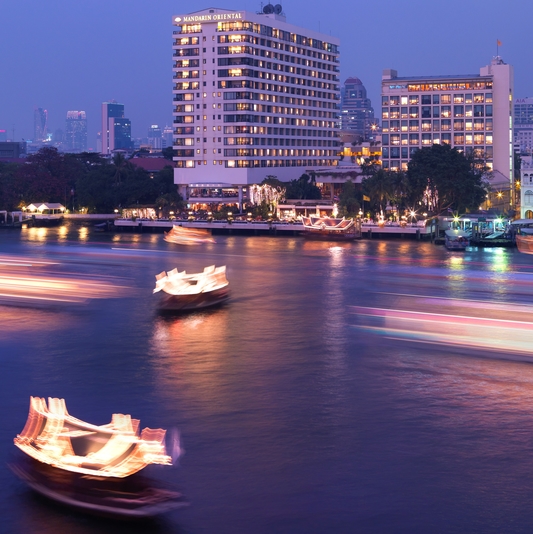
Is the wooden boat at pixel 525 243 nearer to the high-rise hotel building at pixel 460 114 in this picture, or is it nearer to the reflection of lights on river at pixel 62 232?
the reflection of lights on river at pixel 62 232

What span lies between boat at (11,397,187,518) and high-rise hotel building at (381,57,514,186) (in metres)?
108

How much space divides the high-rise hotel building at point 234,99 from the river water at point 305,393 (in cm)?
6553

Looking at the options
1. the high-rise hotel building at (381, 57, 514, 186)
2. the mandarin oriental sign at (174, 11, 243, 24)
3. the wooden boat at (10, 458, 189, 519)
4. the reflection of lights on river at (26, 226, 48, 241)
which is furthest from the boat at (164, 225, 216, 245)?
the wooden boat at (10, 458, 189, 519)

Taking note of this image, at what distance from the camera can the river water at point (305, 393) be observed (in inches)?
677

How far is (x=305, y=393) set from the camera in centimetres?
2497

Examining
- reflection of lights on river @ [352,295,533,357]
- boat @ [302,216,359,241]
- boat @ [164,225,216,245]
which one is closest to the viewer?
reflection of lights on river @ [352,295,533,357]

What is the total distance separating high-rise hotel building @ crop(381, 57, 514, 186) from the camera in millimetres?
121312

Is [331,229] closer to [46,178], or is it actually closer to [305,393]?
[46,178]

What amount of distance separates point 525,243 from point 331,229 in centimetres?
2028

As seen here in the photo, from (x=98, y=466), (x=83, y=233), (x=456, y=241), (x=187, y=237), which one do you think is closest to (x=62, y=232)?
(x=83, y=233)

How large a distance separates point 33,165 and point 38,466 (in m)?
104

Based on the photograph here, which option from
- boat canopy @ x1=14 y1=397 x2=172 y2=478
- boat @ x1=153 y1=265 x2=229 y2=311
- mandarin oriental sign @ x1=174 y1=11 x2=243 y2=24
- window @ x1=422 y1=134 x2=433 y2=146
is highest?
mandarin oriental sign @ x1=174 y1=11 x2=243 y2=24

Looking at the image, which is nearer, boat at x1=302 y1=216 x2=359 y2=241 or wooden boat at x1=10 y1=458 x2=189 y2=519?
wooden boat at x1=10 y1=458 x2=189 y2=519

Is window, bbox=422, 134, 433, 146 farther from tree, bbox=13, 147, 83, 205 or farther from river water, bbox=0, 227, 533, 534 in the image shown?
river water, bbox=0, 227, 533, 534
